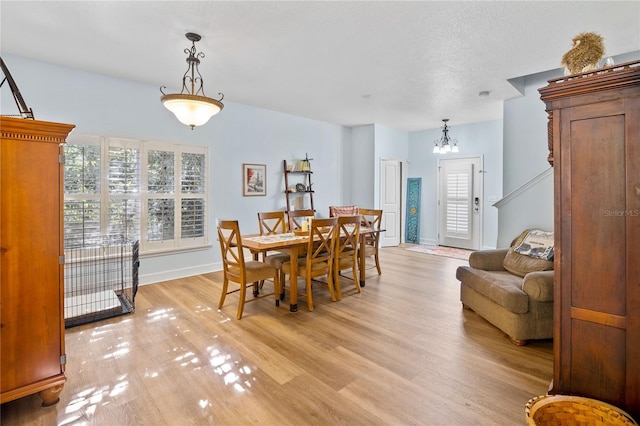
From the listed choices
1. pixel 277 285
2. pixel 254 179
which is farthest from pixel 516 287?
pixel 254 179

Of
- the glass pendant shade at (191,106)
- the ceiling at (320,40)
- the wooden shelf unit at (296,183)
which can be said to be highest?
the ceiling at (320,40)

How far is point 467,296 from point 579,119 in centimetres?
229

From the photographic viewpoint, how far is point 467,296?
3.34 meters

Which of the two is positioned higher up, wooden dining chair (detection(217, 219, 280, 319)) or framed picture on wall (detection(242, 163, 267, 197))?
framed picture on wall (detection(242, 163, 267, 197))

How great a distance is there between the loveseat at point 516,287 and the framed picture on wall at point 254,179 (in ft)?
11.5

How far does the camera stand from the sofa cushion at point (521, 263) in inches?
118

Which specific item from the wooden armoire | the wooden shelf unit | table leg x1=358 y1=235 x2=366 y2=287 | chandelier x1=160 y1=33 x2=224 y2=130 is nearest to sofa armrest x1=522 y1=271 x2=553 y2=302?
the wooden armoire

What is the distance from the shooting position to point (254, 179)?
5.53 metres

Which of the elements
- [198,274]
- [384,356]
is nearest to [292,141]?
[198,274]

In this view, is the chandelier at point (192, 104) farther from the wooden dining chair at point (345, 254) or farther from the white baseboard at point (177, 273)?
the white baseboard at point (177, 273)

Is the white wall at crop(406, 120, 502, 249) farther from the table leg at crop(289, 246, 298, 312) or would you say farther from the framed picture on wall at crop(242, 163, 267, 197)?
the table leg at crop(289, 246, 298, 312)

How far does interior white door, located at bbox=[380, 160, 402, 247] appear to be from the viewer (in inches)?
283

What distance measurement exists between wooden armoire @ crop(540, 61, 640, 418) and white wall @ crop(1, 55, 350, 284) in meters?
4.47

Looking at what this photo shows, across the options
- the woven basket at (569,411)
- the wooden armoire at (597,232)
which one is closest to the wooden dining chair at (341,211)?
the wooden armoire at (597,232)
